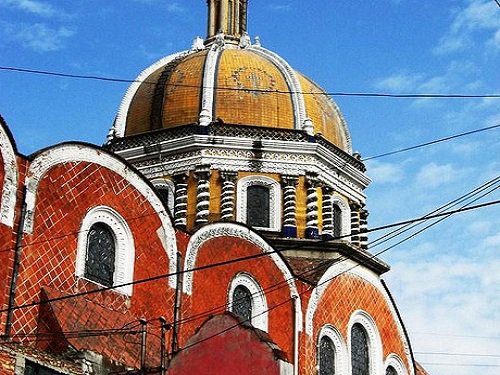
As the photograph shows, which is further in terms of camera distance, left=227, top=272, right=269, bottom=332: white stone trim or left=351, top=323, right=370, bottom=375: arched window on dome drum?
left=351, top=323, right=370, bottom=375: arched window on dome drum

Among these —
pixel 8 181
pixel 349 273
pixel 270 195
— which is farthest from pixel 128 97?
pixel 8 181

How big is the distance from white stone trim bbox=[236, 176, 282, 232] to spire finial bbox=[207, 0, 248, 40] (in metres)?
8.12

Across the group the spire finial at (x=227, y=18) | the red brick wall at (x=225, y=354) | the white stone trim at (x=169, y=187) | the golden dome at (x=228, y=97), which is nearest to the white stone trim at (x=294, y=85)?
the golden dome at (x=228, y=97)

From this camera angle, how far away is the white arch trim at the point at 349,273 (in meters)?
24.7

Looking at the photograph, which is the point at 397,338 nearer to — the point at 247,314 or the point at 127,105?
the point at 247,314

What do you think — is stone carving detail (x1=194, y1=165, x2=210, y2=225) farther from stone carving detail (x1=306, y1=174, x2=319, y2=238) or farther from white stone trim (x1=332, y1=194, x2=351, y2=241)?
white stone trim (x1=332, y1=194, x2=351, y2=241)

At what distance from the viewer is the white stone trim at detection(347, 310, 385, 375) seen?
26344 mm

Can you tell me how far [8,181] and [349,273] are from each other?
11169mm

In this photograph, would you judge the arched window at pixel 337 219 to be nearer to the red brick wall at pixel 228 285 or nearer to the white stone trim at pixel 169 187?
the white stone trim at pixel 169 187

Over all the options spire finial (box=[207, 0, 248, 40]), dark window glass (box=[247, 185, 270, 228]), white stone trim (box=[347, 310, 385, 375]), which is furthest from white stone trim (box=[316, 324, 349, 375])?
spire finial (box=[207, 0, 248, 40])

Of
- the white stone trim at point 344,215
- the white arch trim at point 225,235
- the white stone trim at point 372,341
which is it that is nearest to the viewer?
the white arch trim at point 225,235

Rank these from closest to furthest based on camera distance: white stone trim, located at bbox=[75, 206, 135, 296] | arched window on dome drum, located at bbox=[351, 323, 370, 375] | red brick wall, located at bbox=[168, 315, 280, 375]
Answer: red brick wall, located at bbox=[168, 315, 280, 375] → white stone trim, located at bbox=[75, 206, 135, 296] → arched window on dome drum, located at bbox=[351, 323, 370, 375]

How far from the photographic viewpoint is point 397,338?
27.6 metres

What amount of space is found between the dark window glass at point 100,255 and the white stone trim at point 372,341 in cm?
837
